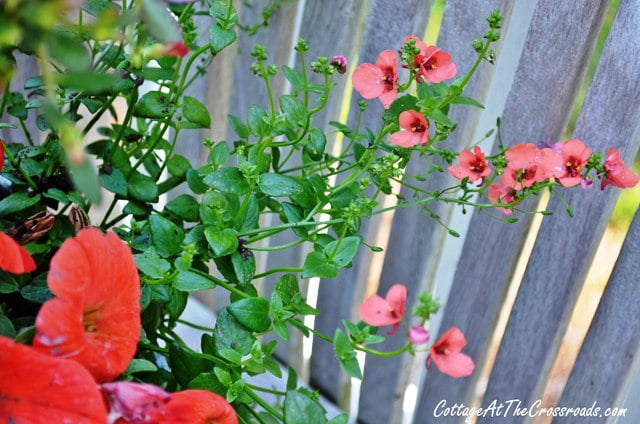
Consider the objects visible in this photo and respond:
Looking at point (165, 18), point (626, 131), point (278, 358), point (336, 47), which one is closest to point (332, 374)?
point (278, 358)

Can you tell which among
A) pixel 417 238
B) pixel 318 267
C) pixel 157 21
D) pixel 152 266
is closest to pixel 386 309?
pixel 318 267

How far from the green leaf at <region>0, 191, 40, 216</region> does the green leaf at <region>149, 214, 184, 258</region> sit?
0.45ft

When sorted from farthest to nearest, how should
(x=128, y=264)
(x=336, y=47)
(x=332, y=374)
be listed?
(x=332, y=374)
(x=336, y=47)
(x=128, y=264)

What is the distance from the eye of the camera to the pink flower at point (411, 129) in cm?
77

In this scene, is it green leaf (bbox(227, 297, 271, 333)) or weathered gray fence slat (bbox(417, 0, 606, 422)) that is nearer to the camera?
green leaf (bbox(227, 297, 271, 333))

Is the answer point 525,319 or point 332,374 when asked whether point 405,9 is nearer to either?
point 525,319

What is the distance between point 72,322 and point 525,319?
0.90 meters

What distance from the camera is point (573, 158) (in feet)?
2.62

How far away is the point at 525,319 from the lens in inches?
47.0

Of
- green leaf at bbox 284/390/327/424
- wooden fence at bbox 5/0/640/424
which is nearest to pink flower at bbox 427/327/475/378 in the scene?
A: green leaf at bbox 284/390/327/424

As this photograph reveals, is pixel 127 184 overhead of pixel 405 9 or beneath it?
beneath

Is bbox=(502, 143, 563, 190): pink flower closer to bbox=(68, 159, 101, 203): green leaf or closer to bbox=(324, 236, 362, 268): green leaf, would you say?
bbox=(324, 236, 362, 268): green leaf

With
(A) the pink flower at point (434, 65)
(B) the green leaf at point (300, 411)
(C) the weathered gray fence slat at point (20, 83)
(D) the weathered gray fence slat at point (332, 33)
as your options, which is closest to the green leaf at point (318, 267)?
(B) the green leaf at point (300, 411)

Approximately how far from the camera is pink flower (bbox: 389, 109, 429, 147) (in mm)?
770
